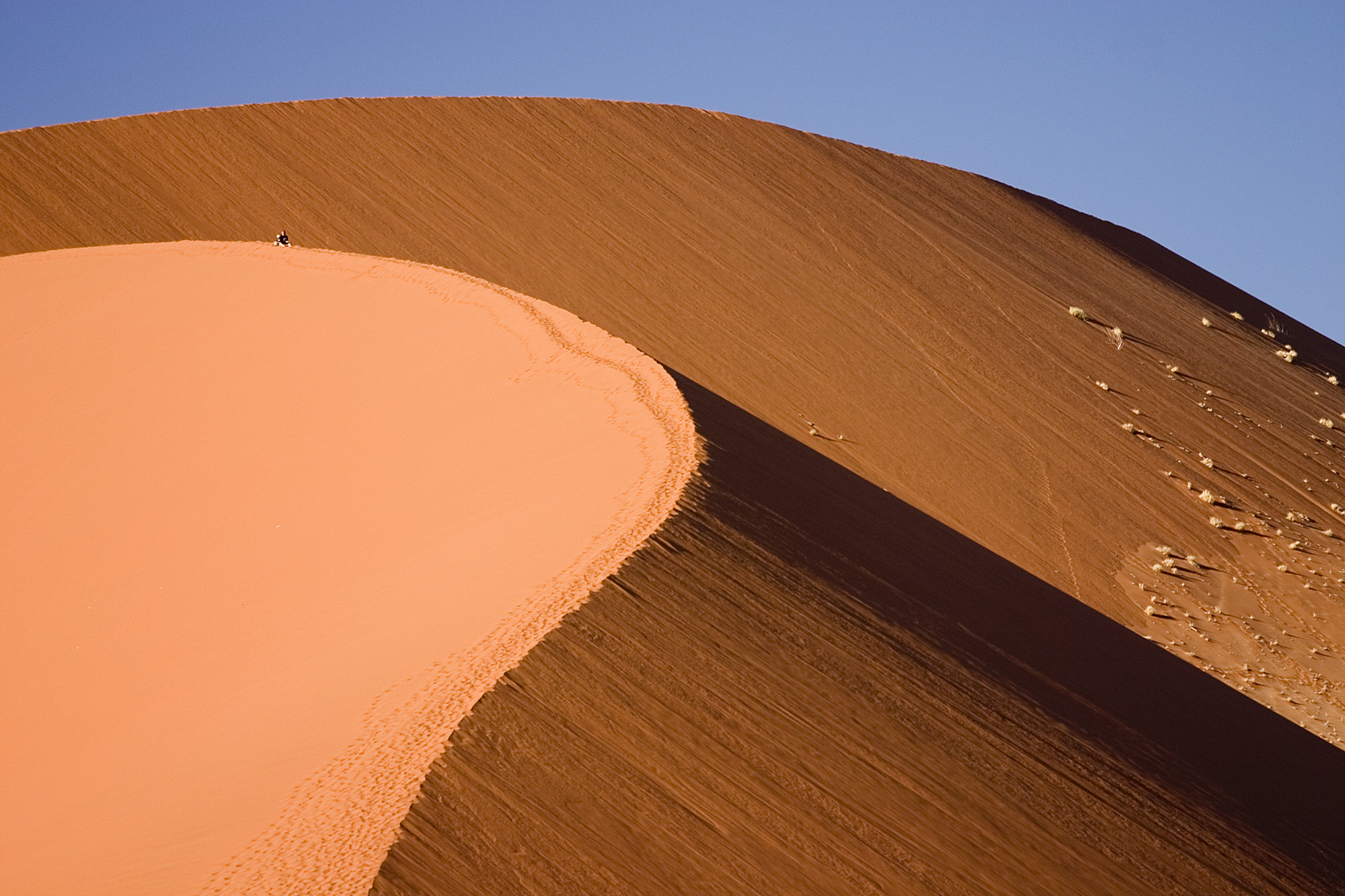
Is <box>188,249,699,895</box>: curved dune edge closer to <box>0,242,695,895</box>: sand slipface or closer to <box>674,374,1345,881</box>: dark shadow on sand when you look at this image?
<box>0,242,695,895</box>: sand slipface

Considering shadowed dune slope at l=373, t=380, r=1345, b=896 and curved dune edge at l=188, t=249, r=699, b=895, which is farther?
shadowed dune slope at l=373, t=380, r=1345, b=896

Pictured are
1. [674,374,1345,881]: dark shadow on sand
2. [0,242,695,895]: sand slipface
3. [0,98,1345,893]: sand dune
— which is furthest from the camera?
[674,374,1345,881]: dark shadow on sand

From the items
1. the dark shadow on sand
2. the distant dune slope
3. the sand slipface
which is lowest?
the sand slipface

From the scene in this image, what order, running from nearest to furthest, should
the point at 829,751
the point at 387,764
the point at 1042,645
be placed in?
the point at 387,764, the point at 829,751, the point at 1042,645

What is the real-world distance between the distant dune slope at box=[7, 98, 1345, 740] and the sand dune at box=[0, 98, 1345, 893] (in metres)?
0.09

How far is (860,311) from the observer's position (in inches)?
861

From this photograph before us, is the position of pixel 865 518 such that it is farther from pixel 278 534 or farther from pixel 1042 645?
pixel 278 534

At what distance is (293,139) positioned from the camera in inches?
904

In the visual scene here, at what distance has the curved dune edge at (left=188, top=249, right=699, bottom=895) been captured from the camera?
4688 mm

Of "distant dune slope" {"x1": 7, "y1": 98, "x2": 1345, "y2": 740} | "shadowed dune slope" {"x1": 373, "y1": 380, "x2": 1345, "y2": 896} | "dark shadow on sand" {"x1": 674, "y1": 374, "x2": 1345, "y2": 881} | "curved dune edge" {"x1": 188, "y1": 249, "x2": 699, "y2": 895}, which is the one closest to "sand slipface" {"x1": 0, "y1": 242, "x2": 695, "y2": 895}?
"curved dune edge" {"x1": 188, "y1": 249, "x2": 699, "y2": 895}

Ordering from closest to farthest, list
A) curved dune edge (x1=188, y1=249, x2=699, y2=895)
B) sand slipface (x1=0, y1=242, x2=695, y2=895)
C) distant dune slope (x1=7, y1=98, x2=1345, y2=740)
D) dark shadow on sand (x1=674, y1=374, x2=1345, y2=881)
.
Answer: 1. curved dune edge (x1=188, y1=249, x2=699, y2=895)
2. sand slipface (x1=0, y1=242, x2=695, y2=895)
3. dark shadow on sand (x1=674, y1=374, x2=1345, y2=881)
4. distant dune slope (x1=7, y1=98, x2=1345, y2=740)

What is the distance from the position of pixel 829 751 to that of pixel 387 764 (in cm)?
225

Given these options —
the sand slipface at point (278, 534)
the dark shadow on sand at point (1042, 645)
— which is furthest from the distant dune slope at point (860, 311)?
the sand slipface at point (278, 534)

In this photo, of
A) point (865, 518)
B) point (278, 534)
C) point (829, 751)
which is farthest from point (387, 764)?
point (865, 518)
